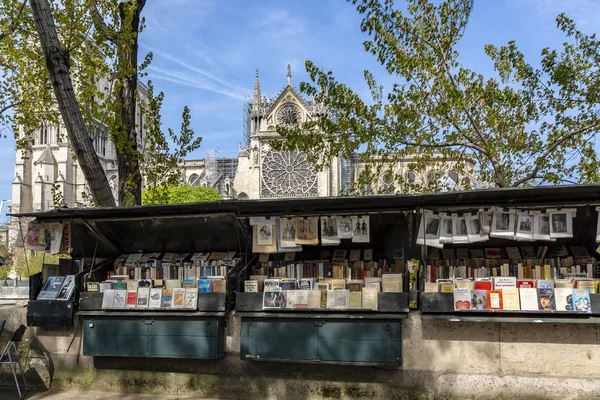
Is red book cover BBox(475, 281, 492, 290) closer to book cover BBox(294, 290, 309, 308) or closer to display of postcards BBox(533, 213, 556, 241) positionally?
display of postcards BBox(533, 213, 556, 241)

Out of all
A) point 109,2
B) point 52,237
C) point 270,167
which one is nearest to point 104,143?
point 270,167

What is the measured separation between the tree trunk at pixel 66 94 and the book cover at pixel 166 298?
3.24 metres

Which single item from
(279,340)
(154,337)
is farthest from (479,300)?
(154,337)

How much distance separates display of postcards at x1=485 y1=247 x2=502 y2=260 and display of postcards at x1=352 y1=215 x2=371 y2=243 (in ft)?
4.85

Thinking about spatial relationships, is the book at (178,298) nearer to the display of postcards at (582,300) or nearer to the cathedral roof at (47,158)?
the display of postcards at (582,300)

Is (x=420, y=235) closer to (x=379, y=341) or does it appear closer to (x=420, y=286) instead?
(x=420, y=286)

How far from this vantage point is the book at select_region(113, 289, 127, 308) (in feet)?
20.5

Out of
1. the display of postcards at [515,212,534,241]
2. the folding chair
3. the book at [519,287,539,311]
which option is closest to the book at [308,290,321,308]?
the book at [519,287,539,311]

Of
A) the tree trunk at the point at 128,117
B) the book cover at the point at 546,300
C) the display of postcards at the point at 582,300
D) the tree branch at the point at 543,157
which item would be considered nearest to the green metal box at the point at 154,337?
the book cover at the point at 546,300

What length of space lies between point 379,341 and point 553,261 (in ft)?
7.28

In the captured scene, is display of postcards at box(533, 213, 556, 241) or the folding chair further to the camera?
the folding chair

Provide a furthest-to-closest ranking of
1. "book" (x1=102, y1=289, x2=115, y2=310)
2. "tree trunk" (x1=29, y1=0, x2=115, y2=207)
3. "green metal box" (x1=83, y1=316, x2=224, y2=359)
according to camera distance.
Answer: "tree trunk" (x1=29, y1=0, x2=115, y2=207)
"book" (x1=102, y1=289, x2=115, y2=310)
"green metal box" (x1=83, y1=316, x2=224, y2=359)

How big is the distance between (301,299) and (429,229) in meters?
1.61

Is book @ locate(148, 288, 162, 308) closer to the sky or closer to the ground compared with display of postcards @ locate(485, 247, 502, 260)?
closer to the ground
